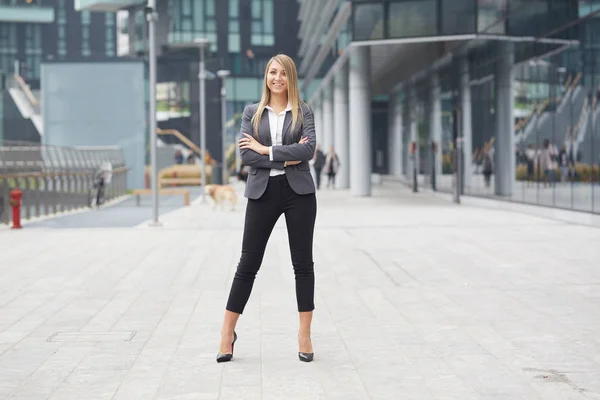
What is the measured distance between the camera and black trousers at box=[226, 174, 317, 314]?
6281mm

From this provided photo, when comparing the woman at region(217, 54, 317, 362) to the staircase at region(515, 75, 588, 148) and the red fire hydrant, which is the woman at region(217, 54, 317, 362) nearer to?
the red fire hydrant

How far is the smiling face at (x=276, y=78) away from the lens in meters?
6.29

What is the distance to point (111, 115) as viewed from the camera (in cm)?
4075

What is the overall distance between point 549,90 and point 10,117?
3739 cm

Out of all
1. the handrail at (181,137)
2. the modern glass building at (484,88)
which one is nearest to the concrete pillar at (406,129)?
the modern glass building at (484,88)

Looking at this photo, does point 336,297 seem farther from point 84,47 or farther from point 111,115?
point 84,47

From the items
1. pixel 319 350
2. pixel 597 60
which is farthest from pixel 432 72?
pixel 319 350

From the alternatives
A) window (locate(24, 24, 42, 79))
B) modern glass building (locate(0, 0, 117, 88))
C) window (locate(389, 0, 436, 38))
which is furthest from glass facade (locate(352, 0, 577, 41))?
window (locate(24, 24, 42, 79))

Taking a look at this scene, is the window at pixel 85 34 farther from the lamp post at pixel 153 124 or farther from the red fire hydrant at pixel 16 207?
the red fire hydrant at pixel 16 207

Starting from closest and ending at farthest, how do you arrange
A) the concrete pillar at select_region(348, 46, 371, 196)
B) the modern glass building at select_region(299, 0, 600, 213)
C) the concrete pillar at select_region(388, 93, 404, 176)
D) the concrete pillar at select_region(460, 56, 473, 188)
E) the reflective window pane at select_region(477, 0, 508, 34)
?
the modern glass building at select_region(299, 0, 600, 213) < the reflective window pane at select_region(477, 0, 508, 34) < the concrete pillar at select_region(460, 56, 473, 188) < the concrete pillar at select_region(348, 46, 371, 196) < the concrete pillar at select_region(388, 93, 404, 176)

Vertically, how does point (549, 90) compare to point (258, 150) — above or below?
above

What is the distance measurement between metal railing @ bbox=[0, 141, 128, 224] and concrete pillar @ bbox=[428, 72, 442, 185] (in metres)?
10.6

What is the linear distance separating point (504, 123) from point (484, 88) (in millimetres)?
1909

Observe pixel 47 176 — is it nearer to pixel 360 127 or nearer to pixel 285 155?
pixel 360 127
